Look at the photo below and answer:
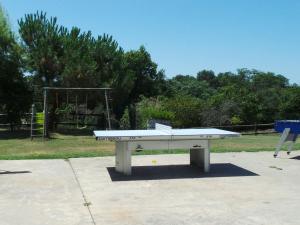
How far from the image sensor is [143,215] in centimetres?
639

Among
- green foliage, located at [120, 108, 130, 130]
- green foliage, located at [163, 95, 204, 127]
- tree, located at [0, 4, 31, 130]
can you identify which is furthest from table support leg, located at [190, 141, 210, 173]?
green foliage, located at [163, 95, 204, 127]

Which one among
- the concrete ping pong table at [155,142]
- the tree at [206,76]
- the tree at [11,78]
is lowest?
the concrete ping pong table at [155,142]

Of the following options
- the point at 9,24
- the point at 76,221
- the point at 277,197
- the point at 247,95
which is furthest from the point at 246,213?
the point at 247,95

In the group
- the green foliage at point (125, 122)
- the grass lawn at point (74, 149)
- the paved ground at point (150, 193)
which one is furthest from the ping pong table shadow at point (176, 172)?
the green foliage at point (125, 122)

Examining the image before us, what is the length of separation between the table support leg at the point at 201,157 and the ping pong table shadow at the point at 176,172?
0.38 ft

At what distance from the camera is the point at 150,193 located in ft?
25.7

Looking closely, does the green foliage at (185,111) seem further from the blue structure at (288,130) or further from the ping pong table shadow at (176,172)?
the ping pong table shadow at (176,172)

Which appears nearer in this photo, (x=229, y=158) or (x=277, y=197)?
(x=277, y=197)

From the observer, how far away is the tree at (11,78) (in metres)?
25.2

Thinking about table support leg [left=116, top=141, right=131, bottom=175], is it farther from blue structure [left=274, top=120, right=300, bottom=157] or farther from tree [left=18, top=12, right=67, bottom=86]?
tree [left=18, top=12, right=67, bottom=86]

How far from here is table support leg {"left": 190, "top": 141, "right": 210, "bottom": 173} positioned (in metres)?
9.96

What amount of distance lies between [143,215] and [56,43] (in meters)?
19.5

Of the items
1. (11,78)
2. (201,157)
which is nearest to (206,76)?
(11,78)

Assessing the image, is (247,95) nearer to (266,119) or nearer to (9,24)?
(266,119)
